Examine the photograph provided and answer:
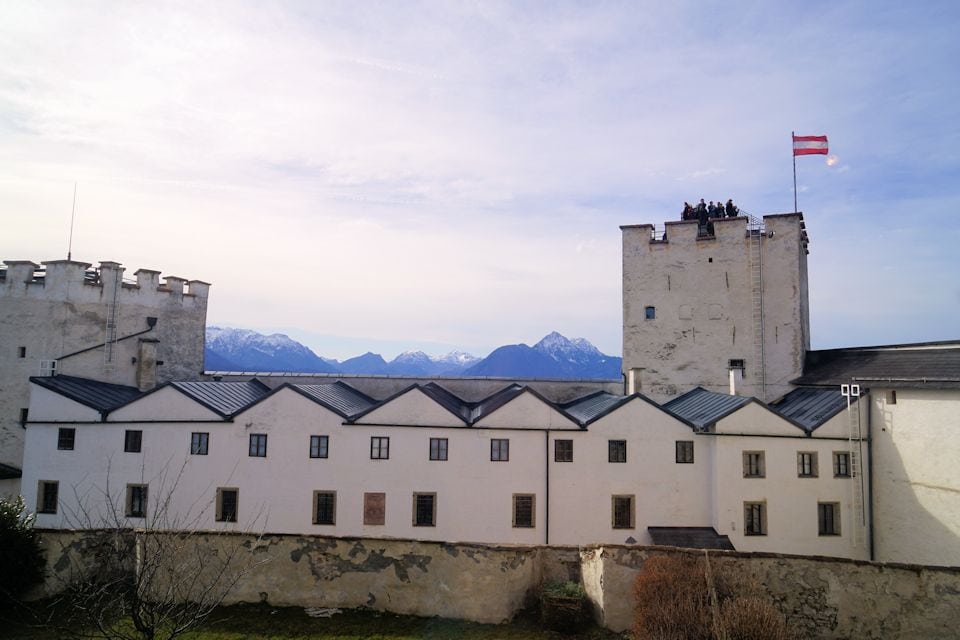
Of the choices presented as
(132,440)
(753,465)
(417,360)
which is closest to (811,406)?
(753,465)

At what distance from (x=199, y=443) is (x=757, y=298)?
31.4 metres

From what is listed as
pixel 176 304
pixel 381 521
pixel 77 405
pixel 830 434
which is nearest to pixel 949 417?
pixel 830 434

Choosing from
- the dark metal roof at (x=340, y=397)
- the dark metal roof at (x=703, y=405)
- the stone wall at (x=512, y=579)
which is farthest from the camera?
the dark metal roof at (x=340, y=397)

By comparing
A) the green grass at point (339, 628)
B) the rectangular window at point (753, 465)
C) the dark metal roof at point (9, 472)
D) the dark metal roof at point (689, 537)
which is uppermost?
the rectangular window at point (753, 465)

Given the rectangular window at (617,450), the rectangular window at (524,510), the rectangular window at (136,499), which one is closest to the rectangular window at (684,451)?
the rectangular window at (617,450)

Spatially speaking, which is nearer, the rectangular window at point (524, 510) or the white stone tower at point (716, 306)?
the rectangular window at point (524, 510)

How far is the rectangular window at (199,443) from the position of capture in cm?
2919

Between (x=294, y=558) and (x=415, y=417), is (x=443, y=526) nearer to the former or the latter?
(x=415, y=417)

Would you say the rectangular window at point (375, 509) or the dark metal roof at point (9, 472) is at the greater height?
the dark metal roof at point (9, 472)

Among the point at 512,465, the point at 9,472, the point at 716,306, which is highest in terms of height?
the point at 716,306

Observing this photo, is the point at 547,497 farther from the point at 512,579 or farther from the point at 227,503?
the point at 227,503

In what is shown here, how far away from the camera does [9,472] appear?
33.1 m

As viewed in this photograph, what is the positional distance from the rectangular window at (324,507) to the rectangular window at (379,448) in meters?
2.45

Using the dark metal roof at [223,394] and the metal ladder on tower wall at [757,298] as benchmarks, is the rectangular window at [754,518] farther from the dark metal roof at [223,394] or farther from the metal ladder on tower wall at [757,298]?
the dark metal roof at [223,394]
